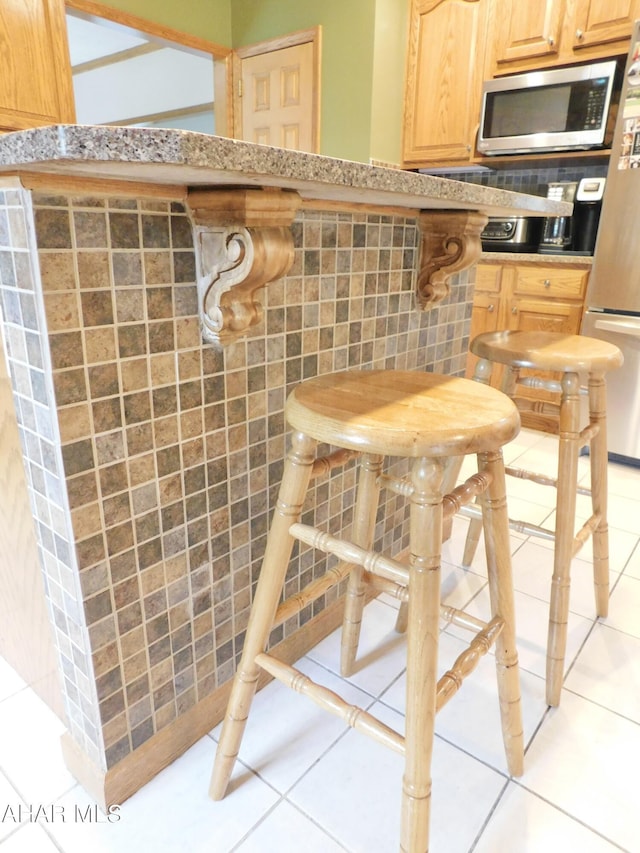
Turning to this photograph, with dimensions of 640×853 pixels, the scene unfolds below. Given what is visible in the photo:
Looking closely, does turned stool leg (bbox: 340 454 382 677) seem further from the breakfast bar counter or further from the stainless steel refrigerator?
the stainless steel refrigerator

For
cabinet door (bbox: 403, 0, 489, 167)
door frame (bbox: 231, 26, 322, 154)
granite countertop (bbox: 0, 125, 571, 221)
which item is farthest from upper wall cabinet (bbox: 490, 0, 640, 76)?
granite countertop (bbox: 0, 125, 571, 221)

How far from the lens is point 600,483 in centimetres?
136

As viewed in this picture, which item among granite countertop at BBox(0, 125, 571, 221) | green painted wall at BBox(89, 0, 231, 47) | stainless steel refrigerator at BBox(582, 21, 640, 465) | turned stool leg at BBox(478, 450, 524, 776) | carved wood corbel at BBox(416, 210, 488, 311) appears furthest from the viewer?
green painted wall at BBox(89, 0, 231, 47)

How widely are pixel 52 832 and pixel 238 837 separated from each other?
0.32 m

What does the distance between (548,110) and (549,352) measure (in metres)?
2.18

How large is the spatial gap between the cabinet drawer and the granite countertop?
2.18 meters

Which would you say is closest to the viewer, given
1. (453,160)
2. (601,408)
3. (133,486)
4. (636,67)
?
(133,486)

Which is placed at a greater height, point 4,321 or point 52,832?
point 4,321

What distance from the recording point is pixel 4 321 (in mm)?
777

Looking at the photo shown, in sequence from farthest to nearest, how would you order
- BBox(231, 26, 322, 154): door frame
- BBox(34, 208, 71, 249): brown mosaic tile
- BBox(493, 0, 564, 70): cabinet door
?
BBox(231, 26, 322, 154): door frame
BBox(493, 0, 564, 70): cabinet door
BBox(34, 208, 71, 249): brown mosaic tile

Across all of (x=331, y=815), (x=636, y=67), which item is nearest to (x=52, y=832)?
(x=331, y=815)

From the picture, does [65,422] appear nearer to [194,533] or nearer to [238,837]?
[194,533]

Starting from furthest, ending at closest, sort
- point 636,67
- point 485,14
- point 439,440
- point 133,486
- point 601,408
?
point 485,14 → point 636,67 → point 601,408 → point 133,486 → point 439,440

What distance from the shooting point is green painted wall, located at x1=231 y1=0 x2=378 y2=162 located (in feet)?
10.1
